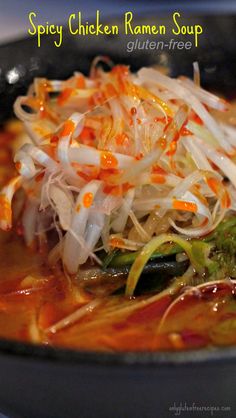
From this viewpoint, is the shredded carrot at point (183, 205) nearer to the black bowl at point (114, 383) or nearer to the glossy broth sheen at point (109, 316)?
the glossy broth sheen at point (109, 316)

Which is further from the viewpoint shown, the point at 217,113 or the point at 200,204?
the point at 217,113

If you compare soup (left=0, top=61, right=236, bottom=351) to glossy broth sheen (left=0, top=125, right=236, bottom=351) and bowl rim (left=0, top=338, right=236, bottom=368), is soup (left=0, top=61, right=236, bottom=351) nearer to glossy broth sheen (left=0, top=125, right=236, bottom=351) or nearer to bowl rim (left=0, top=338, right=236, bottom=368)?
glossy broth sheen (left=0, top=125, right=236, bottom=351)

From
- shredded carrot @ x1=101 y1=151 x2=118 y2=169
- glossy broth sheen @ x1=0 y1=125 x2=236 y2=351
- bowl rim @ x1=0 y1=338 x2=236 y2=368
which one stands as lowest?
glossy broth sheen @ x1=0 y1=125 x2=236 y2=351

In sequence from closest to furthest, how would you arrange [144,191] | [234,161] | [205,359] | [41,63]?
[205,359] < [144,191] < [234,161] < [41,63]

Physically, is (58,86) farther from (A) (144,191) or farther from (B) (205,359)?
(B) (205,359)

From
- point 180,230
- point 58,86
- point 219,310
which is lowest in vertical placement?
point 219,310

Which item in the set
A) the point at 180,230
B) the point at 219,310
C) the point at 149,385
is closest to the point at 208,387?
the point at 149,385

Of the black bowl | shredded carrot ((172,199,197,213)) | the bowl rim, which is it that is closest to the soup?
shredded carrot ((172,199,197,213))
